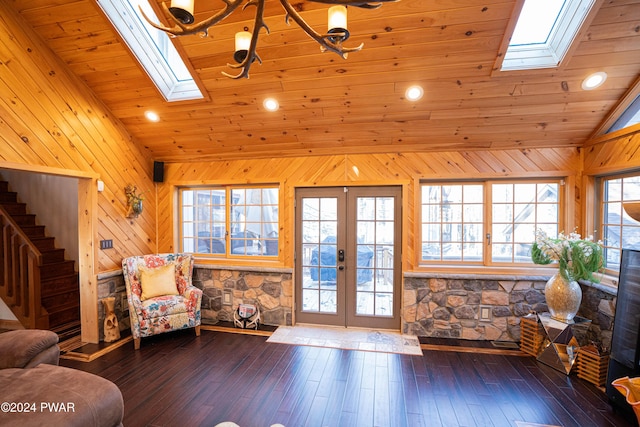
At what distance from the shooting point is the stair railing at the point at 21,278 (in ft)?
13.5

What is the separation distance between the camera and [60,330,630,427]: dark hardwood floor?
2391mm

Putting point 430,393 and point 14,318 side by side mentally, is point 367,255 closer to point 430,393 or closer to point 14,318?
point 430,393

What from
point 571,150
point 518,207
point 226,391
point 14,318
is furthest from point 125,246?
point 571,150

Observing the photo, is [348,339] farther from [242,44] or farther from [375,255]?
[242,44]

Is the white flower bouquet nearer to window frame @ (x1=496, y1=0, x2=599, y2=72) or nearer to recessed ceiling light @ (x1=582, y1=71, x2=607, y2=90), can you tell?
recessed ceiling light @ (x1=582, y1=71, x2=607, y2=90)

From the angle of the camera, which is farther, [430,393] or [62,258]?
[62,258]

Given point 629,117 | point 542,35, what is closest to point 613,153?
point 629,117

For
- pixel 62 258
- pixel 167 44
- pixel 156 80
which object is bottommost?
pixel 62 258

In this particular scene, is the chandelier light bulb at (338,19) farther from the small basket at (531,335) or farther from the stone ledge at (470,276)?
the small basket at (531,335)

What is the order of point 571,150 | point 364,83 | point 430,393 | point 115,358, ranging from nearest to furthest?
point 430,393, point 364,83, point 115,358, point 571,150

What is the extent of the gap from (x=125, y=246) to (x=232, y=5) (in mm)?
3890

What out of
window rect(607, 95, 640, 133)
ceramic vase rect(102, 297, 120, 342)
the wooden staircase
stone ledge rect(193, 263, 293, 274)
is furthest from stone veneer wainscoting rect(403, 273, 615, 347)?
the wooden staircase

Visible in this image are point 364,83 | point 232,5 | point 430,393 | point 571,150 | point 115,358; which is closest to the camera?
point 232,5

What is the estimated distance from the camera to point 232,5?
4.47ft
